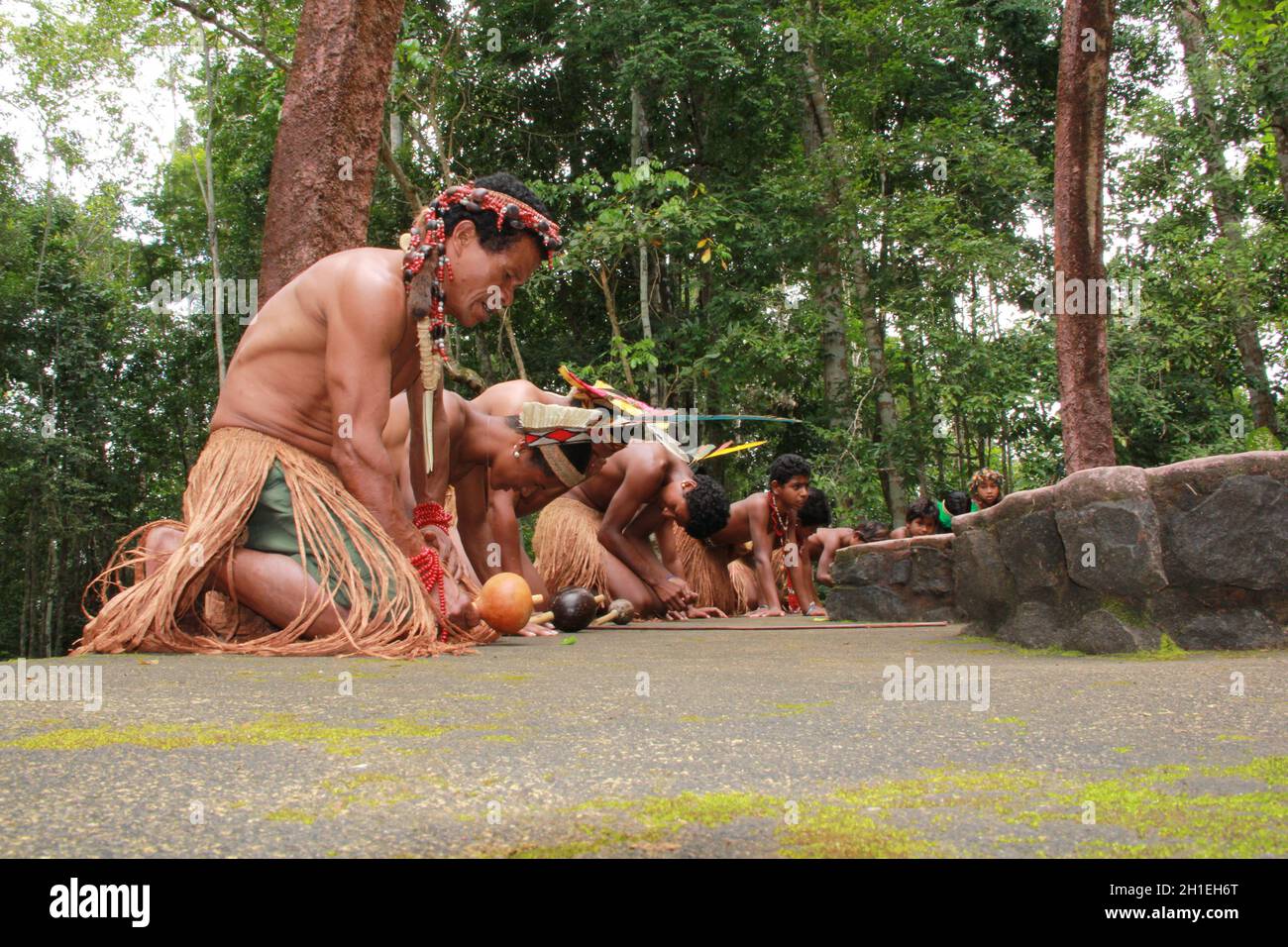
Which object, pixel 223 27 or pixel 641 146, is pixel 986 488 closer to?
pixel 641 146

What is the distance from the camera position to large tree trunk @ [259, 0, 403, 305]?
4.84 meters

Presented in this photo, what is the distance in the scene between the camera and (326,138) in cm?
493

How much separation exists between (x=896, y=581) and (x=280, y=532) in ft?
12.1

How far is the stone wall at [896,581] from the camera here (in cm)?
570

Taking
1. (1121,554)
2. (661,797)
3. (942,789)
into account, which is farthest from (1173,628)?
(661,797)

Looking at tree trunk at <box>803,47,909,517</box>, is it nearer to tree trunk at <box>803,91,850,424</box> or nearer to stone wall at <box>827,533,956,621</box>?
tree trunk at <box>803,91,850,424</box>

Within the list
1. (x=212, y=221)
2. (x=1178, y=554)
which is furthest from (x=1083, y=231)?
(x=212, y=221)

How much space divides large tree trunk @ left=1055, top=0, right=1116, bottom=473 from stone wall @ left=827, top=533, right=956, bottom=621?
1.10 meters

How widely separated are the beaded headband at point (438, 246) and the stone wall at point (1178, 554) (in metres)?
1.74

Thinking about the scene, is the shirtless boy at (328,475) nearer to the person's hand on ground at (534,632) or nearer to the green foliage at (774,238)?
the person's hand on ground at (534,632)

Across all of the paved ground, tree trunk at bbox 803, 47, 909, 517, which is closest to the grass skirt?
the paved ground

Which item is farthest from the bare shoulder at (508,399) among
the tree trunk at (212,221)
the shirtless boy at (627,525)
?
the tree trunk at (212,221)

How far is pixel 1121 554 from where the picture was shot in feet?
9.16
